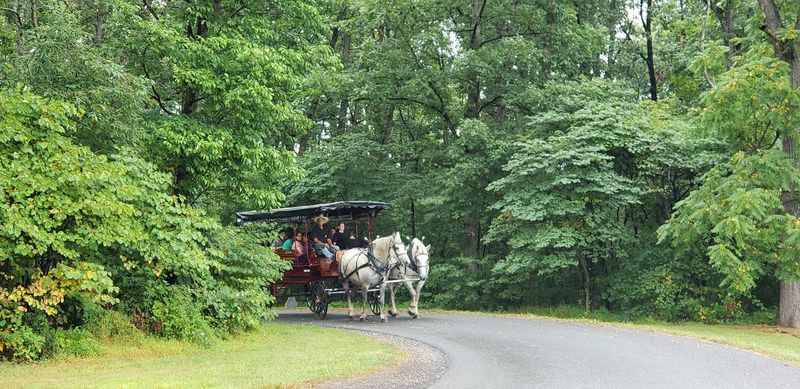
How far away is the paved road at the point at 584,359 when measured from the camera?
1011 cm

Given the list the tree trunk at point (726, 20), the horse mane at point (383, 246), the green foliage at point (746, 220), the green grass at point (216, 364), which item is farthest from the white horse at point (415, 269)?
the tree trunk at point (726, 20)

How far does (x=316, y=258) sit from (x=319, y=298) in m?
1.21

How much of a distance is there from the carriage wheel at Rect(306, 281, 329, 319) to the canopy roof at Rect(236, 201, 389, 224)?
1.94 m

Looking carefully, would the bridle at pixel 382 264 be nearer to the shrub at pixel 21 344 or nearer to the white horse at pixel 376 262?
the white horse at pixel 376 262

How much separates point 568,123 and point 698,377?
14.3 metres

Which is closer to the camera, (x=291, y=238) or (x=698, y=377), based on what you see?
(x=698, y=377)

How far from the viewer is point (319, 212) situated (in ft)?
67.7

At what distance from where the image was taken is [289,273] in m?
21.2

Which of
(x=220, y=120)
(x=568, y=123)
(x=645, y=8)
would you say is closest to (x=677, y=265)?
→ (x=568, y=123)

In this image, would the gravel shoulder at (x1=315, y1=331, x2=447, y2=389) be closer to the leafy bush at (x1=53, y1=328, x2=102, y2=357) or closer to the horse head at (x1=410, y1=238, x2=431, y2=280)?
the horse head at (x1=410, y1=238, x2=431, y2=280)

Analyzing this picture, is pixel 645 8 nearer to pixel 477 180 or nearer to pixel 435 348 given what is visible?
pixel 477 180

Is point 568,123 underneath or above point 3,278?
above

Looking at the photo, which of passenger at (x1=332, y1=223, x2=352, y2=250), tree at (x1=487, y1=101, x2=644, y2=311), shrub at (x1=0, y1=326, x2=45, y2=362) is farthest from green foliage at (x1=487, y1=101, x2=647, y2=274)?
shrub at (x1=0, y1=326, x2=45, y2=362)

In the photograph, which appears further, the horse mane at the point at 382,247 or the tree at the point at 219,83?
the horse mane at the point at 382,247
